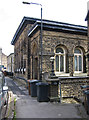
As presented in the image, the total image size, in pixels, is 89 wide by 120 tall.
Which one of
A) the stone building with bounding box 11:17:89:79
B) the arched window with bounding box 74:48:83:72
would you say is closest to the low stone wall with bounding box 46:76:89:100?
the stone building with bounding box 11:17:89:79

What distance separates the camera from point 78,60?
11.4m

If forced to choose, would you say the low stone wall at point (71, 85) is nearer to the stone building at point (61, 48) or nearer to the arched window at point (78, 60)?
the stone building at point (61, 48)

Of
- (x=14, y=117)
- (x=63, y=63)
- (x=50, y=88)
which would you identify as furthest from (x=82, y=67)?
(x=14, y=117)

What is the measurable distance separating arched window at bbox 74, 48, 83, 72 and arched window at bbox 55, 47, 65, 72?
127 cm

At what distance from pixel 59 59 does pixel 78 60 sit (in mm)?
1998

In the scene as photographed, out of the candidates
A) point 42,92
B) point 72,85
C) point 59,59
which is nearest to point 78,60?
point 59,59

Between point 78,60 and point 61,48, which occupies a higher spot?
point 61,48

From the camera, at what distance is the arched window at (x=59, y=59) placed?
1064 cm

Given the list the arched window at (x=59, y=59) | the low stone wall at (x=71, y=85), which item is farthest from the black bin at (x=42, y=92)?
the arched window at (x=59, y=59)

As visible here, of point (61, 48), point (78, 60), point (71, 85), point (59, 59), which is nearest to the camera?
point (71, 85)

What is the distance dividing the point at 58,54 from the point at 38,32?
2.55 m

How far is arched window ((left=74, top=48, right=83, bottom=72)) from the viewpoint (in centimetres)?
1136

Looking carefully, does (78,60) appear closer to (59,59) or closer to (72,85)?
(59,59)

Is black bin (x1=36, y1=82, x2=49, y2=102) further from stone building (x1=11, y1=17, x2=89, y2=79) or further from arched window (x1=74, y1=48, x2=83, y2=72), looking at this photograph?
arched window (x1=74, y1=48, x2=83, y2=72)
